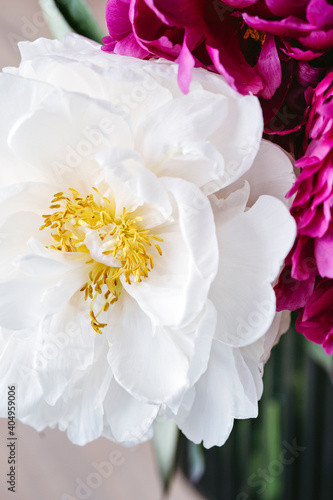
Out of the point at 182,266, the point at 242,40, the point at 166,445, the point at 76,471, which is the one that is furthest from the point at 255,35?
the point at 76,471

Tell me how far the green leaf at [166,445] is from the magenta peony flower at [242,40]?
29 centimetres

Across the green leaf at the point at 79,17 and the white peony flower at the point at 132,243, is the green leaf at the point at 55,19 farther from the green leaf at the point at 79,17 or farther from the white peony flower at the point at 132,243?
the white peony flower at the point at 132,243

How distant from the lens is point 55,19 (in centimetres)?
37

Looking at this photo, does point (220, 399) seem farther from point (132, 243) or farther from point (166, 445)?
point (166, 445)

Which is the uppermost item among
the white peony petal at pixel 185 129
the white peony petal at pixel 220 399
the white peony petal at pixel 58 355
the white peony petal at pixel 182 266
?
the white peony petal at pixel 185 129

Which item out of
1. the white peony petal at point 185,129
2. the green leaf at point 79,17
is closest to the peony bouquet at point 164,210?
the white peony petal at point 185,129

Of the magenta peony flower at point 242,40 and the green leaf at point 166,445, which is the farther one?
the green leaf at point 166,445

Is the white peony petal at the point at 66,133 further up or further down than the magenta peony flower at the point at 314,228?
further up

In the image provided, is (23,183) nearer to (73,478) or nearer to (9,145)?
(9,145)

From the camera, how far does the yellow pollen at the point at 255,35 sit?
0.25 metres

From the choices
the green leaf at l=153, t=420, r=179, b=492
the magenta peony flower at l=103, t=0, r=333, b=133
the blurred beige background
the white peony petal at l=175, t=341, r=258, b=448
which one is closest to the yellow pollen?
the magenta peony flower at l=103, t=0, r=333, b=133

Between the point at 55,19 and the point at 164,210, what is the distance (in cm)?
20

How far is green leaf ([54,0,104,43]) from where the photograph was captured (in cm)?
36

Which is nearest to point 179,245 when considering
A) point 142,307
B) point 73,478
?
point 142,307
